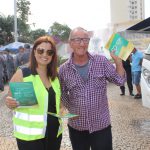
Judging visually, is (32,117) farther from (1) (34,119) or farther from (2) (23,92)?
(2) (23,92)

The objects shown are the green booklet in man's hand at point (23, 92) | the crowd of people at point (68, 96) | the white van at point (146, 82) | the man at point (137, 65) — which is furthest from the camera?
the man at point (137, 65)

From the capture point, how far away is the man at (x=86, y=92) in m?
3.48

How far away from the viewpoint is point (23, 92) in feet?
10.4

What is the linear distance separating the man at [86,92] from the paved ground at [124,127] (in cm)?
215

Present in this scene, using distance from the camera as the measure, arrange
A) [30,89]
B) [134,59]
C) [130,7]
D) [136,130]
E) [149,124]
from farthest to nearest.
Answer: [130,7] → [134,59] → [149,124] → [136,130] → [30,89]

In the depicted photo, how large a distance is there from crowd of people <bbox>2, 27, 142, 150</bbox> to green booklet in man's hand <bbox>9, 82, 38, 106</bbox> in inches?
1.9

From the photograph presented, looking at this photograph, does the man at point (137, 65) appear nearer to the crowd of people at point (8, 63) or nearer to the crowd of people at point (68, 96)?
the crowd of people at point (8, 63)

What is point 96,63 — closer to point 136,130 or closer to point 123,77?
point 123,77

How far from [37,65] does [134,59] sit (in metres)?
7.61

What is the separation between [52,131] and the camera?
11.0ft

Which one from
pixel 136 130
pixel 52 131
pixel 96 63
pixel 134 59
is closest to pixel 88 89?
pixel 96 63

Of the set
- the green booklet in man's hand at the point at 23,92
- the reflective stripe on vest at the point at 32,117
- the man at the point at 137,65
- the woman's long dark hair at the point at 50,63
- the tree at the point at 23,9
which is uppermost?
the tree at the point at 23,9

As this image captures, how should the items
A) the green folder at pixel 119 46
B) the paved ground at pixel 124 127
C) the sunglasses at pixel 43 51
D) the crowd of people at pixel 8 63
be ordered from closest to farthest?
the sunglasses at pixel 43 51, the green folder at pixel 119 46, the paved ground at pixel 124 127, the crowd of people at pixel 8 63

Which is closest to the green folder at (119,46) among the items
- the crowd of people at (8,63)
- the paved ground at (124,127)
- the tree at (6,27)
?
the paved ground at (124,127)
